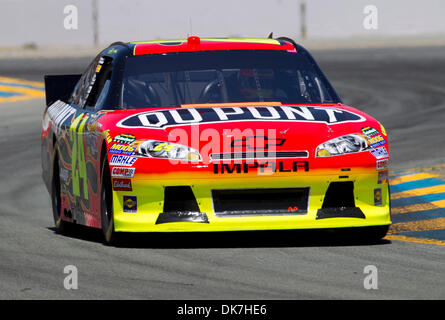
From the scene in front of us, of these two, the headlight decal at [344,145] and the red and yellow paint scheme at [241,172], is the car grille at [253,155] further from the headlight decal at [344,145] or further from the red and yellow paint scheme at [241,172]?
the headlight decal at [344,145]

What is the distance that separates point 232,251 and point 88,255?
940 millimetres

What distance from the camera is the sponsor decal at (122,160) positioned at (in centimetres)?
746

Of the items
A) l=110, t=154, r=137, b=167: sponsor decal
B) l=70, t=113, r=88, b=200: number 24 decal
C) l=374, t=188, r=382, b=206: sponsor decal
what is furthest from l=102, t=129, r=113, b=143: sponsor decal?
l=374, t=188, r=382, b=206: sponsor decal

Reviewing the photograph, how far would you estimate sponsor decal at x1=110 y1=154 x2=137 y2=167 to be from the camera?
7.46 meters

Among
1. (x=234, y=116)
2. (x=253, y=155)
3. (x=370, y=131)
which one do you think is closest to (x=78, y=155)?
(x=234, y=116)

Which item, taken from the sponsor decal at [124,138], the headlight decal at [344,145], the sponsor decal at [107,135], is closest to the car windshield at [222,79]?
the sponsor decal at [107,135]

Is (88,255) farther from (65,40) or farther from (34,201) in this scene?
(65,40)

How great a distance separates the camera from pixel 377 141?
7676 mm

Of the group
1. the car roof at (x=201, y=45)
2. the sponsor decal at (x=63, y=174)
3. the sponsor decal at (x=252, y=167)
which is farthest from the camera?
the sponsor decal at (x=63, y=174)

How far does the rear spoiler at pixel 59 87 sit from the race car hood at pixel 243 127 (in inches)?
96.8

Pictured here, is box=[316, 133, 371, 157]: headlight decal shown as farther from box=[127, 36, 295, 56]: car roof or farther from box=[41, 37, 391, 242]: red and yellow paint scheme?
box=[127, 36, 295, 56]: car roof

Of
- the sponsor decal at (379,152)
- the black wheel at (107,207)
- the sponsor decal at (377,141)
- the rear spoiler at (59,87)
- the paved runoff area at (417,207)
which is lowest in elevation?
the paved runoff area at (417,207)

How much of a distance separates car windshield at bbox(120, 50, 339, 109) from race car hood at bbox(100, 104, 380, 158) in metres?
0.61

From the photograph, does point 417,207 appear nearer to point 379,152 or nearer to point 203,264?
point 379,152
